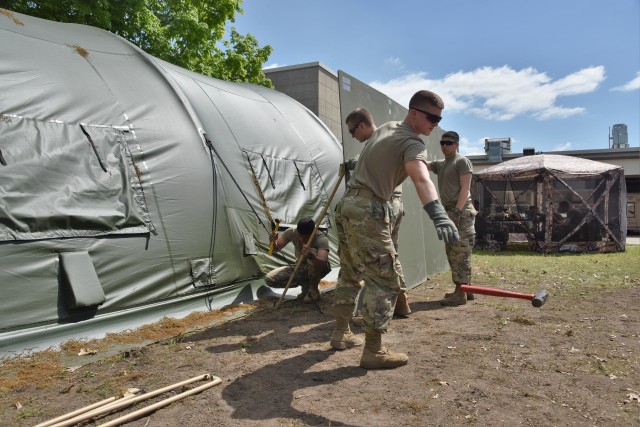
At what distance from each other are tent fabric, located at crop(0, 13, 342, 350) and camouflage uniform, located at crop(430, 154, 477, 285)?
216cm

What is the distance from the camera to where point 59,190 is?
15.0ft

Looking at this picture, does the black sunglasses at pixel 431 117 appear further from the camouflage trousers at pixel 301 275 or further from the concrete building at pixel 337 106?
the camouflage trousers at pixel 301 275

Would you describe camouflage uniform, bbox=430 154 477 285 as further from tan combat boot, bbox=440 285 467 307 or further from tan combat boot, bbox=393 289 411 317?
tan combat boot, bbox=393 289 411 317

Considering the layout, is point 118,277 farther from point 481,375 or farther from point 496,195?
A: point 496,195

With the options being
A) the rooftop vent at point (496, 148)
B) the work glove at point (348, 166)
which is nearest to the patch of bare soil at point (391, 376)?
the work glove at point (348, 166)

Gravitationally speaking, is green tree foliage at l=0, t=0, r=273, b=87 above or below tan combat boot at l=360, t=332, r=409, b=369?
above

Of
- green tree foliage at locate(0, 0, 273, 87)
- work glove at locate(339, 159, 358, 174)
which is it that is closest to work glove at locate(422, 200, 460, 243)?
work glove at locate(339, 159, 358, 174)

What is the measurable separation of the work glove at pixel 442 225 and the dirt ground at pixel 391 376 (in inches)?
42.0

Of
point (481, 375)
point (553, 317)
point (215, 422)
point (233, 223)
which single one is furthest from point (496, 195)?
point (215, 422)

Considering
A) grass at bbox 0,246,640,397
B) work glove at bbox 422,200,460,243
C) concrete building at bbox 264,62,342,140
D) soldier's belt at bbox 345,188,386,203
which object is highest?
concrete building at bbox 264,62,342,140

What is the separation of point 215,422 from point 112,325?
2.14m

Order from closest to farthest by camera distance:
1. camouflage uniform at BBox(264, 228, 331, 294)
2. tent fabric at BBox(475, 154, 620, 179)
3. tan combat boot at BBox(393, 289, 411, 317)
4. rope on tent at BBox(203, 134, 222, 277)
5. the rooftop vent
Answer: tan combat boot at BBox(393, 289, 411, 317) < rope on tent at BBox(203, 134, 222, 277) < camouflage uniform at BBox(264, 228, 331, 294) < tent fabric at BBox(475, 154, 620, 179) < the rooftop vent

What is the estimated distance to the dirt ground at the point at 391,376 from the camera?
3031mm

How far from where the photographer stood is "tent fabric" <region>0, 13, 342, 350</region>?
14.1 ft
